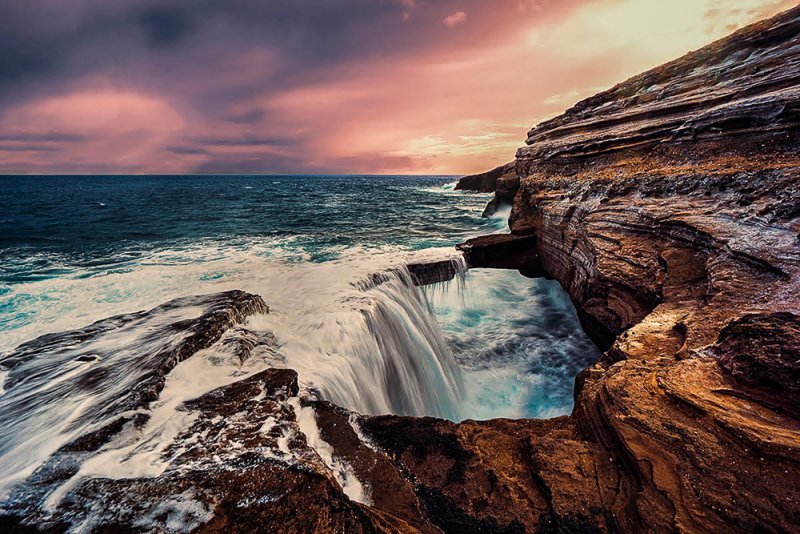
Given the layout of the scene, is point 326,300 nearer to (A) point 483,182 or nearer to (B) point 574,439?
(B) point 574,439

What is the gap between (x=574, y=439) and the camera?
313 cm

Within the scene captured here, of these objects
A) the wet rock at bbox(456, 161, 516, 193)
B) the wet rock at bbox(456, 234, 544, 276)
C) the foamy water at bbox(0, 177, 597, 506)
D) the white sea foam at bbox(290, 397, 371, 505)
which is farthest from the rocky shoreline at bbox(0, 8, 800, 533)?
the wet rock at bbox(456, 161, 516, 193)

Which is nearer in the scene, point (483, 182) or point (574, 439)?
point (574, 439)

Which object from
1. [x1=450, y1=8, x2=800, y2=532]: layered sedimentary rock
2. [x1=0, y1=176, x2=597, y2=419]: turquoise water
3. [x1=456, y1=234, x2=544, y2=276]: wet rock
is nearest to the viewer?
[x1=450, y1=8, x2=800, y2=532]: layered sedimentary rock

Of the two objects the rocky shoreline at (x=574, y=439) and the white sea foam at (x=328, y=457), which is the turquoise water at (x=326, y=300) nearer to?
the white sea foam at (x=328, y=457)

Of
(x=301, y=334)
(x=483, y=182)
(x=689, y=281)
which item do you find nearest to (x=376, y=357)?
(x=301, y=334)

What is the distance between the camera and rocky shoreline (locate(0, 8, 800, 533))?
7.45 feet

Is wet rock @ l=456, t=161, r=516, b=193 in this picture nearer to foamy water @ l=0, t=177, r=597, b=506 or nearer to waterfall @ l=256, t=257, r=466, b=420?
foamy water @ l=0, t=177, r=597, b=506

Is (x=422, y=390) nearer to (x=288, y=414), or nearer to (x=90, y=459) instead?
(x=288, y=414)

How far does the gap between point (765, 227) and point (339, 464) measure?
7624 millimetres

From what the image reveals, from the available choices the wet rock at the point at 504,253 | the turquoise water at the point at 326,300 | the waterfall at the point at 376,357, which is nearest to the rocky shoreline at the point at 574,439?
the waterfall at the point at 376,357

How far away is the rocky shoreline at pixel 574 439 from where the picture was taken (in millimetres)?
2271

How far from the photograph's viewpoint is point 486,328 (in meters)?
9.93

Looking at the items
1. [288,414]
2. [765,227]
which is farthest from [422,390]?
[765,227]
